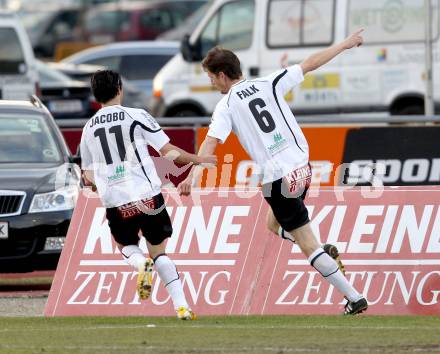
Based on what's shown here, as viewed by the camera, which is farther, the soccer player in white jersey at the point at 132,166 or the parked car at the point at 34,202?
the parked car at the point at 34,202

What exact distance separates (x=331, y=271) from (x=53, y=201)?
398cm

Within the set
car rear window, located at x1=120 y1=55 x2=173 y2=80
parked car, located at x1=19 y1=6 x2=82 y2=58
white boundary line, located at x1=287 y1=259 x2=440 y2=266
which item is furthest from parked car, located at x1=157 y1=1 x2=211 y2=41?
white boundary line, located at x1=287 y1=259 x2=440 y2=266

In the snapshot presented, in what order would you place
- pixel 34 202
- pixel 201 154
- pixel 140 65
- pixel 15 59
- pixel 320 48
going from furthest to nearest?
1. pixel 140 65
2. pixel 15 59
3. pixel 320 48
4. pixel 34 202
5. pixel 201 154

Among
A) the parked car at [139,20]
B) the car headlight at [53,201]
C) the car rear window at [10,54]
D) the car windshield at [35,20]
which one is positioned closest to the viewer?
the car headlight at [53,201]

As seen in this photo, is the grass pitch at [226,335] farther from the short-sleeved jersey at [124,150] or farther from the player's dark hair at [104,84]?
the player's dark hair at [104,84]

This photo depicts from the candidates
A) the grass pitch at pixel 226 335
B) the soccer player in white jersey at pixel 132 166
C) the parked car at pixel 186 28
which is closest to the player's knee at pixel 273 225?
the grass pitch at pixel 226 335

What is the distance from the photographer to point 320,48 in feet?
77.3

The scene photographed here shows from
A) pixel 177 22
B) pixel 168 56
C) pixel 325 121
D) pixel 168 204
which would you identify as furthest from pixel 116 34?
pixel 168 204

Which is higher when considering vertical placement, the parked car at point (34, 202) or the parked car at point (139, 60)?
the parked car at point (34, 202)

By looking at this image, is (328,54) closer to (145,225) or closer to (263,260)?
(145,225)

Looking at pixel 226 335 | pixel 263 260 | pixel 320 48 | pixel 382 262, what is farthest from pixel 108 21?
pixel 226 335

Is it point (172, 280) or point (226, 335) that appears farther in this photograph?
point (172, 280)

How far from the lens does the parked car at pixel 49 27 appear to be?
46.8 metres

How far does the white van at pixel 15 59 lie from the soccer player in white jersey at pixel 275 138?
1381 cm
